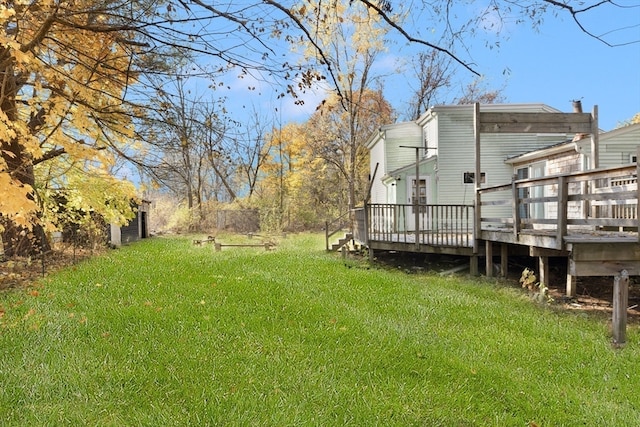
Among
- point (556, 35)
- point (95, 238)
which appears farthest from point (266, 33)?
point (95, 238)

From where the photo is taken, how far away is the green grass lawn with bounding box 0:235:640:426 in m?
3.09

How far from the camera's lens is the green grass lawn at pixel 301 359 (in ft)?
10.2

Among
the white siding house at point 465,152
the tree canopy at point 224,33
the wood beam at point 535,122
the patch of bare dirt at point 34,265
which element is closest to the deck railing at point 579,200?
the wood beam at point 535,122

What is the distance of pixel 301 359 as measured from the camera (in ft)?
13.2

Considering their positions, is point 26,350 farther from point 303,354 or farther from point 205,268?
point 205,268

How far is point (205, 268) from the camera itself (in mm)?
9375

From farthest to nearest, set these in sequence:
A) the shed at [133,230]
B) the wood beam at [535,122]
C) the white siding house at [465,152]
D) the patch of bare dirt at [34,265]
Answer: the shed at [133,230] < the white siding house at [465,152] < the wood beam at [535,122] < the patch of bare dirt at [34,265]

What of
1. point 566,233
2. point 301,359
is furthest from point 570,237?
point 301,359

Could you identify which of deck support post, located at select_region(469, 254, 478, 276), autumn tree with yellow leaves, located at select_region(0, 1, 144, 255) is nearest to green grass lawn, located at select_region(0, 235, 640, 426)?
autumn tree with yellow leaves, located at select_region(0, 1, 144, 255)

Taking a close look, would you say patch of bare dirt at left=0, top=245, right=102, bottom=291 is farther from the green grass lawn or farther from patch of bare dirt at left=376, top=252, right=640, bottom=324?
patch of bare dirt at left=376, top=252, right=640, bottom=324

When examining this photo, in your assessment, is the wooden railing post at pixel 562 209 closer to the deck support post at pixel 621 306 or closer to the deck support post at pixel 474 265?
the deck support post at pixel 621 306

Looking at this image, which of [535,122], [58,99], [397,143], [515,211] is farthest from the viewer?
[397,143]

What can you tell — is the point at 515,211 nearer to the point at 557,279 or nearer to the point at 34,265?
the point at 557,279

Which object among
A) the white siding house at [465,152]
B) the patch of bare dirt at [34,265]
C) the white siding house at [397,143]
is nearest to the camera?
the patch of bare dirt at [34,265]
